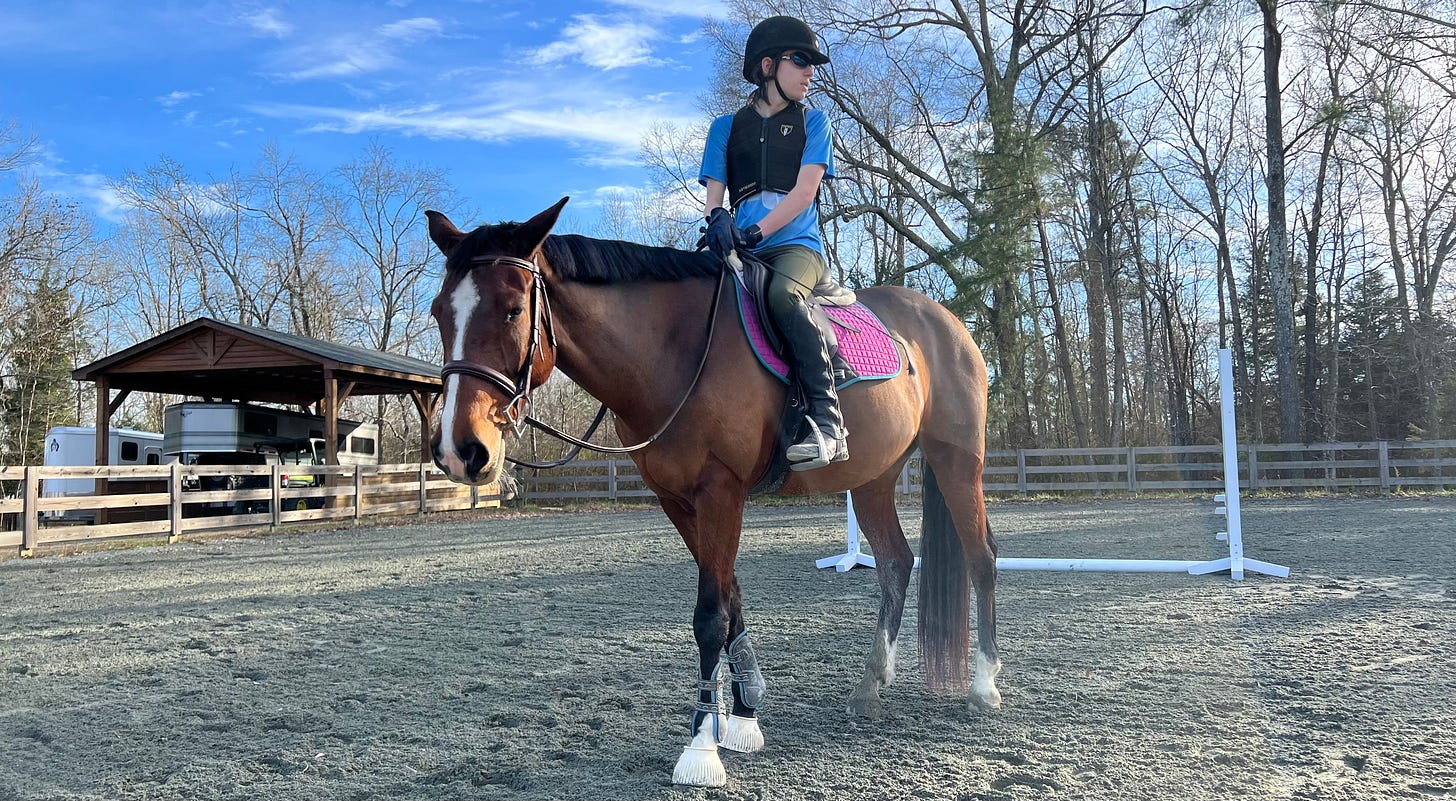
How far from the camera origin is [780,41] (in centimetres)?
346

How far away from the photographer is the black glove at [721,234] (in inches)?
125

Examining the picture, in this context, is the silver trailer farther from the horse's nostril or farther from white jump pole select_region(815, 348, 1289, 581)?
the horse's nostril

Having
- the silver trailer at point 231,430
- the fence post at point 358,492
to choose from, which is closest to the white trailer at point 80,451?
the silver trailer at point 231,430

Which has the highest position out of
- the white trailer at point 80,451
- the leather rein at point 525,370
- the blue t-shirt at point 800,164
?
the blue t-shirt at point 800,164

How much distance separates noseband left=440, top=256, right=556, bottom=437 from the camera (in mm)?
2480

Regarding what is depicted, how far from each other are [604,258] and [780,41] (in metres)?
1.29

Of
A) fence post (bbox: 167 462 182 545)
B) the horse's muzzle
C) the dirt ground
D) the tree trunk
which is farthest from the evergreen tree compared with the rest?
the tree trunk

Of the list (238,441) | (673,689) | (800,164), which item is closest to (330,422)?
(238,441)

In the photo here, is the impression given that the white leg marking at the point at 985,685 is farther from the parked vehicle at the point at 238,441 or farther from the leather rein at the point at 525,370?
the parked vehicle at the point at 238,441

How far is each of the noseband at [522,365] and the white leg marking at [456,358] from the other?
0.14ft

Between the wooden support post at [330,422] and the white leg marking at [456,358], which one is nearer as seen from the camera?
the white leg marking at [456,358]

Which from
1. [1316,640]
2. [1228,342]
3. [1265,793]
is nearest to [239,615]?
[1265,793]

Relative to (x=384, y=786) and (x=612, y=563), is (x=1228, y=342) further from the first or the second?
(x=384, y=786)

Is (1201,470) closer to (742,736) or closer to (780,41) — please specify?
(780,41)
